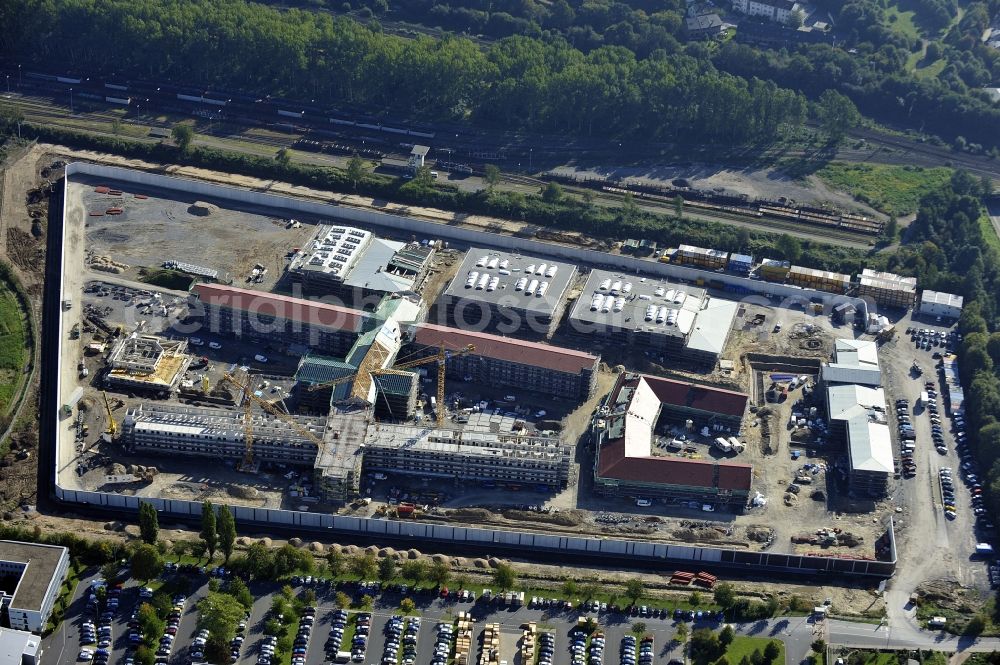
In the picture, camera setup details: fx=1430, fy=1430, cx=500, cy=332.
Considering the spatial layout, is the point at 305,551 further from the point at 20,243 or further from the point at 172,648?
the point at 20,243

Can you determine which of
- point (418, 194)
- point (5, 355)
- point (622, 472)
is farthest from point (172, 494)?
point (418, 194)

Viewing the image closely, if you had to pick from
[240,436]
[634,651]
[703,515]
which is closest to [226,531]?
[240,436]

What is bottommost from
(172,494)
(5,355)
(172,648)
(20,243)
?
(172,648)

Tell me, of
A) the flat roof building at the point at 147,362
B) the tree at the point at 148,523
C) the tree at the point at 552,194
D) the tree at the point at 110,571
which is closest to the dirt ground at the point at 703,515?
the tree at the point at 148,523

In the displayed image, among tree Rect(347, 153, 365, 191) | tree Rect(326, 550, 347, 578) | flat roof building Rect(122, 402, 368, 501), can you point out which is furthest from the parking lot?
tree Rect(347, 153, 365, 191)

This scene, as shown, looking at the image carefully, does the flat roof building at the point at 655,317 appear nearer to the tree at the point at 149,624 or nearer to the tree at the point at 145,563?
the tree at the point at 145,563

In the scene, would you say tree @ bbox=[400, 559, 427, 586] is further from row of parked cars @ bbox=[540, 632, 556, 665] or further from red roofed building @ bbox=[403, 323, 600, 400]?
red roofed building @ bbox=[403, 323, 600, 400]
